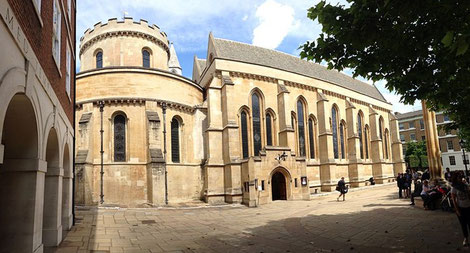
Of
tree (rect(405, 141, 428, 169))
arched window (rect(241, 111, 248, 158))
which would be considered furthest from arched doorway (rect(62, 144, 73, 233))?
tree (rect(405, 141, 428, 169))

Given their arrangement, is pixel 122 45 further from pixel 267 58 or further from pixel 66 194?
pixel 66 194

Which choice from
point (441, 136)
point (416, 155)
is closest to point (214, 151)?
point (416, 155)

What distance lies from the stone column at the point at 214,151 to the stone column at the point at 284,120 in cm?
579

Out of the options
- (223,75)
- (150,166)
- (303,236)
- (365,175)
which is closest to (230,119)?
(223,75)

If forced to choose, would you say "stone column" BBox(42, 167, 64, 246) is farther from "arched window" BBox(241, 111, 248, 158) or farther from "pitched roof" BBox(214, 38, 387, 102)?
"pitched roof" BBox(214, 38, 387, 102)

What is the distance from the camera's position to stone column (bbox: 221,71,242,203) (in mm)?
21547

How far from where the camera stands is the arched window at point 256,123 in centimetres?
2555

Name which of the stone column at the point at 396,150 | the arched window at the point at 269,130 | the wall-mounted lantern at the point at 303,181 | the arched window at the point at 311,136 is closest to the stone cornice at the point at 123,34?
the arched window at the point at 269,130

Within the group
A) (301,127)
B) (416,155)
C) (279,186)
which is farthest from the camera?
(416,155)

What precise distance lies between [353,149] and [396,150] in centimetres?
1164

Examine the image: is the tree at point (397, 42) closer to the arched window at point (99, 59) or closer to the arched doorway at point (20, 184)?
the arched doorway at point (20, 184)

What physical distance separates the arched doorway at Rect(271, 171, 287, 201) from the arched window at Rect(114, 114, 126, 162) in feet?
→ 37.5

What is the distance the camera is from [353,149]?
32.7m

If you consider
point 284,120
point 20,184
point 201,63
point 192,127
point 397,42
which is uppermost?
point 201,63
